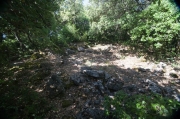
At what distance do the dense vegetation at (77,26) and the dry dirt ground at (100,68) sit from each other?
82cm

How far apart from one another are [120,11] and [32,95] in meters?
11.2

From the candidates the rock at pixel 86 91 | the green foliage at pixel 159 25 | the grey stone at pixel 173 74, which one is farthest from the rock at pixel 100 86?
the green foliage at pixel 159 25

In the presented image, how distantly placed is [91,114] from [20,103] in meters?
2.30

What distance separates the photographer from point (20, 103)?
170 inches

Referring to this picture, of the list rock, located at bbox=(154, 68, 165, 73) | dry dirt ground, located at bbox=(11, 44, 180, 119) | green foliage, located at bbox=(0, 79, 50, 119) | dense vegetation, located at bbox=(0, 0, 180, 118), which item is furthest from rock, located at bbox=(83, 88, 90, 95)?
rock, located at bbox=(154, 68, 165, 73)

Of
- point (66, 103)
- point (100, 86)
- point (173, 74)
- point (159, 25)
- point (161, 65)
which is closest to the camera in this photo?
point (66, 103)

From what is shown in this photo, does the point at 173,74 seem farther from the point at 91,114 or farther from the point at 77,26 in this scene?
the point at 77,26

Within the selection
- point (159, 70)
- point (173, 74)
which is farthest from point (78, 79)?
point (173, 74)

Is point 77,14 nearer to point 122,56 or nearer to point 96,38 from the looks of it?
point 96,38

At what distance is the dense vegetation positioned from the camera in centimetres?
420

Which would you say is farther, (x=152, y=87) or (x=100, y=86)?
(x=152, y=87)

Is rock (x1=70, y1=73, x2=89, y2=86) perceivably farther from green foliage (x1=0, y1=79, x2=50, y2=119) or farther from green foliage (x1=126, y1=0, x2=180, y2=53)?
green foliage (x1=126, y1=0, x2=180, y2=53)

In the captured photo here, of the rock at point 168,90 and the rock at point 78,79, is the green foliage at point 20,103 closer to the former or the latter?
the rock at point 78,79

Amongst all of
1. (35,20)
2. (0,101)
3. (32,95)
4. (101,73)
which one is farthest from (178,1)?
(0,101)
